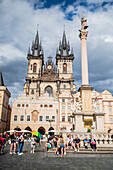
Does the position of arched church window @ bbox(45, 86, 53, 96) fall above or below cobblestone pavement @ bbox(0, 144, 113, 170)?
above

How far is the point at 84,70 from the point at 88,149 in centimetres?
871

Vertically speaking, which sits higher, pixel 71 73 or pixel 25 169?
pixel 71 73

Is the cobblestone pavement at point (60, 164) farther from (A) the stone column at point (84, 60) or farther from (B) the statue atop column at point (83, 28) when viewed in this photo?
(B) the statue atop column at point (83, 28)

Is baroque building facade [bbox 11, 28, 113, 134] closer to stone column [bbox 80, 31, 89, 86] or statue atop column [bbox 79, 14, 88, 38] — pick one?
stone column [bbox 80, 31, 89, 86]

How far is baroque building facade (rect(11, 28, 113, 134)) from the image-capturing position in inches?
603

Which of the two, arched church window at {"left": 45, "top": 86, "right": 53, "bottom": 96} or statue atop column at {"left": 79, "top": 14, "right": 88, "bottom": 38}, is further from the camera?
arched church window at {"left": 45, "top": 86, "right": 53, "bottom": 96}

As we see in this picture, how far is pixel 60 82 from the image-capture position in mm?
58156

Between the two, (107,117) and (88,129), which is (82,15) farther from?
(107,117)


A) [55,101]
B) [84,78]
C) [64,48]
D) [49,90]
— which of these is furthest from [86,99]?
[64,48]

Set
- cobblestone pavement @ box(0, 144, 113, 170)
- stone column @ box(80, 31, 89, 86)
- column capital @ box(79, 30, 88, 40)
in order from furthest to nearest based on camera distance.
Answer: column capital @ box(79, 30, 88, 40) → stone column @ box(80, 31, 89, 86) → cobblestone pavement @ box(0, 144, 113, 170)

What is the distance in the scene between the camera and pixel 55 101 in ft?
137

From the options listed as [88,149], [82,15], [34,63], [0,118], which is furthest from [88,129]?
[34,63]

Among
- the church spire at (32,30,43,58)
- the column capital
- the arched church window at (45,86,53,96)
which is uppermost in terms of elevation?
the church spire at (32,30,43,58)

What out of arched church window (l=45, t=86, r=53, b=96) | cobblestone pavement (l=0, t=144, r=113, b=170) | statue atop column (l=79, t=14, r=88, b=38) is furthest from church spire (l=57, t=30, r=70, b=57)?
cobblestone pavement (l=0, t=144, r=113, b=170)
